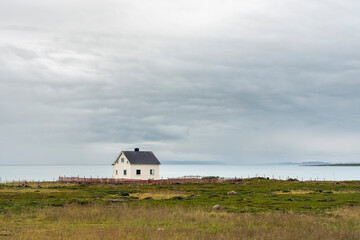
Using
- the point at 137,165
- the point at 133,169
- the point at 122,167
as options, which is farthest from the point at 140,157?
the point at 122,167

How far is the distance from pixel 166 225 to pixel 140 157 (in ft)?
225

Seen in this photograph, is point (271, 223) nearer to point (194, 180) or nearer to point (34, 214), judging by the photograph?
point (34, 214)

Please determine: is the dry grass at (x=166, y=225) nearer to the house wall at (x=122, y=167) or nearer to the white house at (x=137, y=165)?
the white house at (x=137, y=165)

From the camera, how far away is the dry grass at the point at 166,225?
19.2 m

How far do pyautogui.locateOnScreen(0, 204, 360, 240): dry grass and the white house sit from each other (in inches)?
2337

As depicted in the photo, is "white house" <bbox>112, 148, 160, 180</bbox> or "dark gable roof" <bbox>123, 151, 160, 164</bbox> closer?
"white house" <bbox>112, 148, 160, 180</bbox>

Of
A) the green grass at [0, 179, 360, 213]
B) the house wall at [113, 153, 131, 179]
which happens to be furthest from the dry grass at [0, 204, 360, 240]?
the house wall at [113, 153, 131, 179]

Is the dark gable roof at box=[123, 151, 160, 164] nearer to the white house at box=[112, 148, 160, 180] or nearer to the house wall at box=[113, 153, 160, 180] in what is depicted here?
the white house at box=[112, 148, 160, 180]

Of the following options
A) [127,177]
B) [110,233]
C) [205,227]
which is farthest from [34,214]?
[127,177]

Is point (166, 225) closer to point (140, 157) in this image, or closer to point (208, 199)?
point (208, 199)

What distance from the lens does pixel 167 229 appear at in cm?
2158

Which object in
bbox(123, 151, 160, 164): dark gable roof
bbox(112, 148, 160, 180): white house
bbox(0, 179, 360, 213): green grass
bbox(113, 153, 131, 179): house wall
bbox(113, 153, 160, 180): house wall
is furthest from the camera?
bbox(123, 151, 160, 164): dark gable roof

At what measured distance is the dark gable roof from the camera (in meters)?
89.9

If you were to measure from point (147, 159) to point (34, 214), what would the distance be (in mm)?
64008
